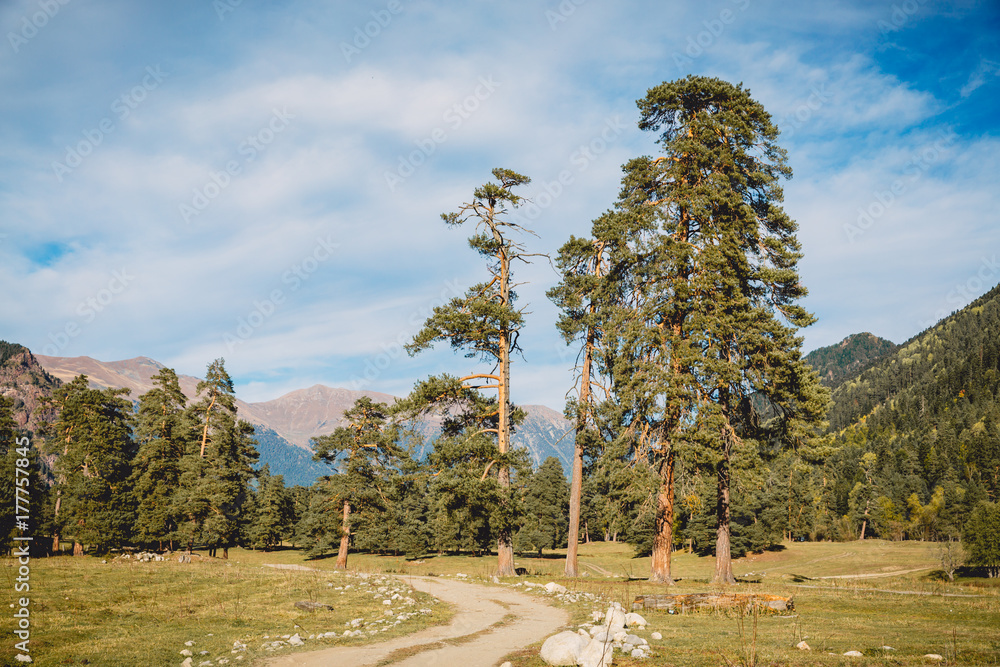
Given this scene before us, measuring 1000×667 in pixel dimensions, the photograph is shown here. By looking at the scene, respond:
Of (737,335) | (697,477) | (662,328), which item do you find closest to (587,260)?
(662,328)

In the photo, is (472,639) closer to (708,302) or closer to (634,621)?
(634,621)

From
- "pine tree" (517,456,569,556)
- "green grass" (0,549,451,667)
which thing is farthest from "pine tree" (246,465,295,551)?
"green grass" (0,549,451,667)

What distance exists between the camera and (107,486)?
3959 centimetres

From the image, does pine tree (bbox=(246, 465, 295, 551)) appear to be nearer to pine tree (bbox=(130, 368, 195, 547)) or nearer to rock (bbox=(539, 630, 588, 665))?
pine tree (bbox=(130, 368, 195, 547))

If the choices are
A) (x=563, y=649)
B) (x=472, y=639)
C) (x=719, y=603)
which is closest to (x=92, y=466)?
(x=472, y=639)

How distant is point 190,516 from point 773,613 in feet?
130

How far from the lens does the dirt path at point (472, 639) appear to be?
9273mm

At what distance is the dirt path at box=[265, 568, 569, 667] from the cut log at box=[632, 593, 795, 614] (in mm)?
3021

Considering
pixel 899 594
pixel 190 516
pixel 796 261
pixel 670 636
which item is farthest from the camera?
pixel 190 516

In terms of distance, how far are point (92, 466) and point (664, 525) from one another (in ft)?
140

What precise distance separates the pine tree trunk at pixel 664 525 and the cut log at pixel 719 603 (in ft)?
20.6

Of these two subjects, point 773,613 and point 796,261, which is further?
→ point 796,261

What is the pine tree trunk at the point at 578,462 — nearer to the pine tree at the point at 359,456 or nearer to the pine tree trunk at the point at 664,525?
the pine tree trunk at the point at 664,525

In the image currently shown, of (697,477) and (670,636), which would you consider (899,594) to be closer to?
(697,477)
